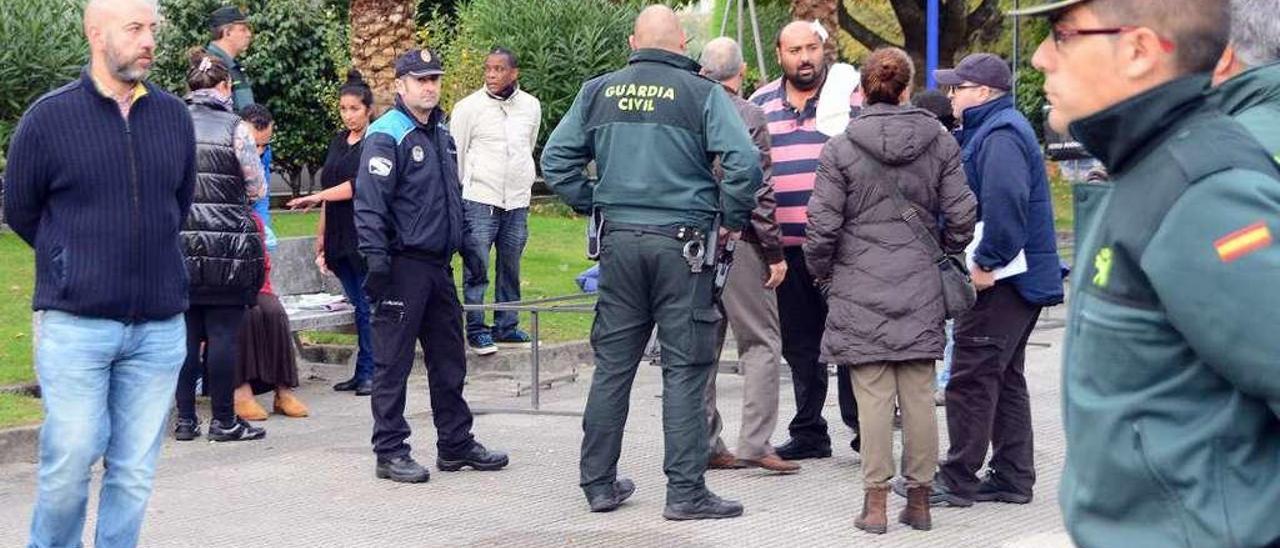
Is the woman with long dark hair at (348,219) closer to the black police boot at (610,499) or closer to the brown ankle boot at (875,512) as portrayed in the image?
the black police boot at (610,499)

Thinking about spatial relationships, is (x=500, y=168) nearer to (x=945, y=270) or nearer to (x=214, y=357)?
(x=214, y=357)

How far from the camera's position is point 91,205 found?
536 centimetres

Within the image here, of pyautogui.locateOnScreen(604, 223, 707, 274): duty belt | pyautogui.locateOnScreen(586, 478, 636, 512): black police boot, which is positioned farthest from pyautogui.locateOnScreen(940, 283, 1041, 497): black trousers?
pyautogui.locateOnScreen(586, 478, 636, 512): black police boot

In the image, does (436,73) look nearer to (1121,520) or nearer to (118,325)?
(118,325)

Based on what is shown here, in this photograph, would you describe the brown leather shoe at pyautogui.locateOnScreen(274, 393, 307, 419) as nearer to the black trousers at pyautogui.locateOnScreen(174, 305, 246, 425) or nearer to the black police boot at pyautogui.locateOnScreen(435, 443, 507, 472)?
the black trousers at pyautogui.locateOnScreen(174, 305, 246, 425)

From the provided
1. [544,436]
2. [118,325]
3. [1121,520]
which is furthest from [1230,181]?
[544,436]

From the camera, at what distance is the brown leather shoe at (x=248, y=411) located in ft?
30.8

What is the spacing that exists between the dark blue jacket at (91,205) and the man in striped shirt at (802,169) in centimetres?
331

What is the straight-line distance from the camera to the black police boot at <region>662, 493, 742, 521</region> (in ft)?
22.9

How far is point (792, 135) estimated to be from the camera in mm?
8031

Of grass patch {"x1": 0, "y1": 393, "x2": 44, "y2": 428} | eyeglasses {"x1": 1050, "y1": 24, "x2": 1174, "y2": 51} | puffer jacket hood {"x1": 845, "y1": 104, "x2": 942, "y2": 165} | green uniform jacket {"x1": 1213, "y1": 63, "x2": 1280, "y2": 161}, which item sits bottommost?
grass patch {"x1": 0, "y1": 393, "x2": 44, "y2": 428}

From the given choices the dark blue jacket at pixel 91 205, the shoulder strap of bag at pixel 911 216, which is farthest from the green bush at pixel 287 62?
the dark blue jacket at pixel 91 205

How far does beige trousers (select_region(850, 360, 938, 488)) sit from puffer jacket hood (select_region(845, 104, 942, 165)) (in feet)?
2.66

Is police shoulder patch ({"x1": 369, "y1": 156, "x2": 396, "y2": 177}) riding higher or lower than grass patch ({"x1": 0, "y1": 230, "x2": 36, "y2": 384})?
higher
